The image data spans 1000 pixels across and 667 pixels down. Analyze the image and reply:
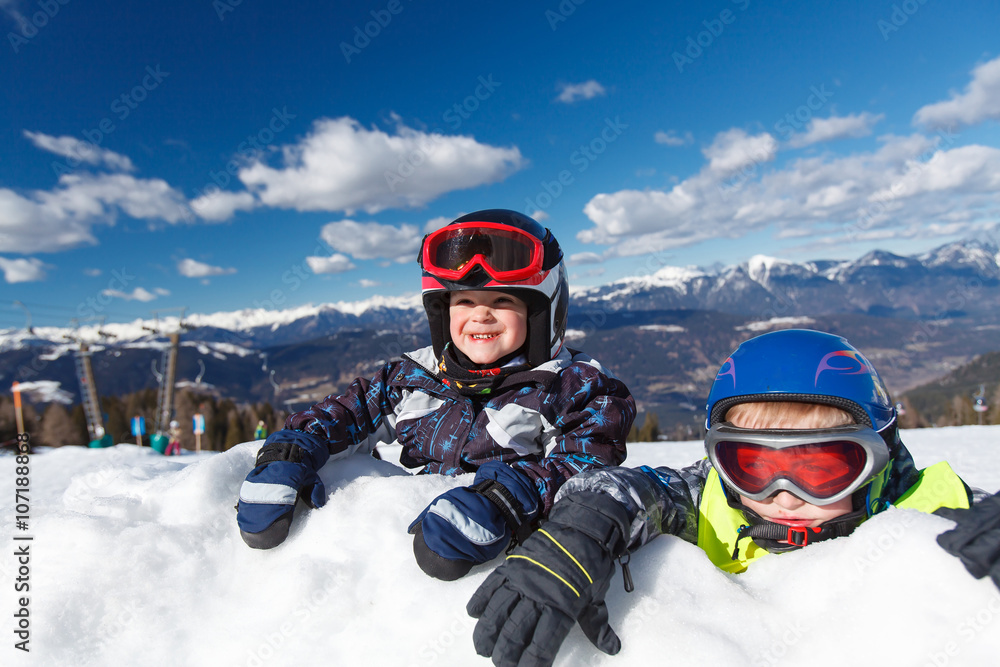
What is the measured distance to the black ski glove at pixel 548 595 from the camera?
1.45 meters

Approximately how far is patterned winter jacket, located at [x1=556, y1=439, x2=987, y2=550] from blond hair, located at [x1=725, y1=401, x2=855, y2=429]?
399 millimetres

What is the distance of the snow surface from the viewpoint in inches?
55.3

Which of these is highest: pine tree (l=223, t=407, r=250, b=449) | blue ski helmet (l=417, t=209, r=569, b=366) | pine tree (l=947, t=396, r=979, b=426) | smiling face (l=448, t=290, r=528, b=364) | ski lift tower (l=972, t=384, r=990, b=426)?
blue ski helmet (l=417, t=209, r=569, b=366)

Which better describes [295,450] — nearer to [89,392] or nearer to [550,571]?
[550,571]

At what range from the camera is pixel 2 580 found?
Answer: 5.90ft

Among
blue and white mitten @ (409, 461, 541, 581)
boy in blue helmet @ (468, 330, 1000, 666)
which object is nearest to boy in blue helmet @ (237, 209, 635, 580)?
blue and white mitten @ (409, 461, 541, 581)

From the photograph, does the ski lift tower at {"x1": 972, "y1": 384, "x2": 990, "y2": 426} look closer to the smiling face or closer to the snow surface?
the smiling face

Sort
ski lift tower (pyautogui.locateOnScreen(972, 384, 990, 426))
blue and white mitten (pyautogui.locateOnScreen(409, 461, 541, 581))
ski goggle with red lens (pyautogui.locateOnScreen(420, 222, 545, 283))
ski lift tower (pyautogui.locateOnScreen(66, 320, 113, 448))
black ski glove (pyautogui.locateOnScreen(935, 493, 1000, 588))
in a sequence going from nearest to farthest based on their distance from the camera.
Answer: black ski glove (pyautogui.locateOnScreen(935, 493, 1000, 588))
blue and white mitten (pyautogui.locateOnScreen(409, 461, 541, 581))
ski goggle with red lens (pyautogui.locateOnScreen(420, 222, 545, 283))
ski lift tower (pyautogui.locateOnScreen(972, 384, 990, 426))
ski lift tower (pyautogui.locateOnScreen(66, 320, 113, 448))

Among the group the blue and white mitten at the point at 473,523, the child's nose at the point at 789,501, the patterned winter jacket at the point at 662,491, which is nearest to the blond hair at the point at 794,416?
the child's nose at the point at 789,501

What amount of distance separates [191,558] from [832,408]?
2579 millimetres

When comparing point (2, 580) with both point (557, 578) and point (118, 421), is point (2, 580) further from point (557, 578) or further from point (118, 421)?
point (118, 421)

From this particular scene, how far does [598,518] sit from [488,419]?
3.94ft

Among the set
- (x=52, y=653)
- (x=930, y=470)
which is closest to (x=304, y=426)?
(x=52, y=653)

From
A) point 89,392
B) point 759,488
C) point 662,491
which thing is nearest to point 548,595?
point 662,491
